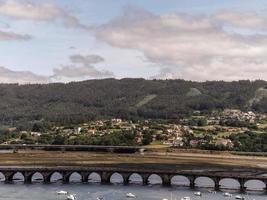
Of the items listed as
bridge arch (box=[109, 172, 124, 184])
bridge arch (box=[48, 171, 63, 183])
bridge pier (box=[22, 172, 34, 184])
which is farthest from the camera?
bridge arch (box=[48, 171, 63, 183])

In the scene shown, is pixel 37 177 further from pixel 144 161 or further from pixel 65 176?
pixel 144 161

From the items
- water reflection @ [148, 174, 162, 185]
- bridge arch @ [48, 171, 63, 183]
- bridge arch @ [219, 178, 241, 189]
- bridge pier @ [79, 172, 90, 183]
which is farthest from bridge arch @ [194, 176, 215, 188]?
bridge arch @ [48, 171, 63, 183]

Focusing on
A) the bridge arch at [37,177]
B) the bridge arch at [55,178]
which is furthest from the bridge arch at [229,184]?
the bridge arch at [37,177]

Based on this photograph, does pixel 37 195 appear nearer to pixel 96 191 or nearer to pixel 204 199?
pixel 96 191

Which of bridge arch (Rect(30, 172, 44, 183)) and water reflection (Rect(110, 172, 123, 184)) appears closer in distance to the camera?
water reflection (Rect(110, 172, 123, 184))


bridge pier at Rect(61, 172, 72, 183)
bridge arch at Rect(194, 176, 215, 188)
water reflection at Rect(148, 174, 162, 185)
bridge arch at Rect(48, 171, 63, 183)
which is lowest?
bridge arch at Rect(194, 176, 215, 188)

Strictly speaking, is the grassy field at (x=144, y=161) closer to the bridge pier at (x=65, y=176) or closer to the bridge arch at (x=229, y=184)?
the bridge arch at (x=229, y=184)

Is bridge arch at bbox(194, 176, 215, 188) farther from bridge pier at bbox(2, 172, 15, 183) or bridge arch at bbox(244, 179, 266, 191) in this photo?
bridge pier at bbox(2, 172, 15, 183)

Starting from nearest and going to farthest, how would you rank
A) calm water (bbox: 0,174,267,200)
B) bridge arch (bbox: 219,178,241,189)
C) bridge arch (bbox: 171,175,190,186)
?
calm water (bbox: 0,174,267,200), bridge arch (bbox: 219,178,241,189), bridge arch (bbox: 171,175,190,186)

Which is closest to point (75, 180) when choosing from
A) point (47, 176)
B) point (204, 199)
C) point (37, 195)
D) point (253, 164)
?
point (47, 176)
